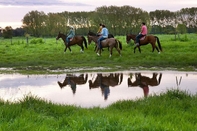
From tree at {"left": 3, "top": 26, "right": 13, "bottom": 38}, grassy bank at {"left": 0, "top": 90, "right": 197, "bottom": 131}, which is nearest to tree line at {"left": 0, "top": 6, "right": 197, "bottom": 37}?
tree at {"left": 3, "top": 26, "right": 13, "bottom": 38}

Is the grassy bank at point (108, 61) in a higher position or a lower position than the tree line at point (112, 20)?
lower

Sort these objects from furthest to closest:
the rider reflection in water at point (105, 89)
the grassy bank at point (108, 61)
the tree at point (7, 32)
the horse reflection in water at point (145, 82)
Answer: the tree at point (7, 32), the grassy bank at point (108, 61), the horse reflection in water at point (145, 82), the rider reflection in water at point (105, 89)

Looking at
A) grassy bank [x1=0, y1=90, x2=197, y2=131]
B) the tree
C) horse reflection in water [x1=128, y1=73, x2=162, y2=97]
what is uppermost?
the tree

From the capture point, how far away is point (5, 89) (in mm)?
11875

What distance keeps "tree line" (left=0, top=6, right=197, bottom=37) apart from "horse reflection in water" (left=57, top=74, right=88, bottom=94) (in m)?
35.6

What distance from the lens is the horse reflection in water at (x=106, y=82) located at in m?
11.7

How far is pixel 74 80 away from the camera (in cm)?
1398

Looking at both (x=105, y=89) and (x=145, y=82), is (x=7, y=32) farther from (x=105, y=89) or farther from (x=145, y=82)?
(x=105, y=89)

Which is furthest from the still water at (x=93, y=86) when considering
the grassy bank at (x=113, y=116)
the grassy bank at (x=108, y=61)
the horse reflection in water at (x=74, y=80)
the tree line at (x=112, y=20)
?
the tree line at (x=112, y=20)

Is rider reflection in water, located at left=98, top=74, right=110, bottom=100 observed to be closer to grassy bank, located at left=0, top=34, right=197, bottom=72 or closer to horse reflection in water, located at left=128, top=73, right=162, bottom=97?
horse reflection in water, located at left=128, top=73, right=162, bottom=97

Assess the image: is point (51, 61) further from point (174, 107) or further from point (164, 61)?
point (174, 107)

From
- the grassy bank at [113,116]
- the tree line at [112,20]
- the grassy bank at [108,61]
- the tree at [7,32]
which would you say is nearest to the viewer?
the grassy bank at [113,116]

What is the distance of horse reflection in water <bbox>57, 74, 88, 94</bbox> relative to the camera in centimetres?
1266

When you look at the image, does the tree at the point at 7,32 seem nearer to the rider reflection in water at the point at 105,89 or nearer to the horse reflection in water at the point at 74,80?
the horse reflection in water at the point at 74,80
